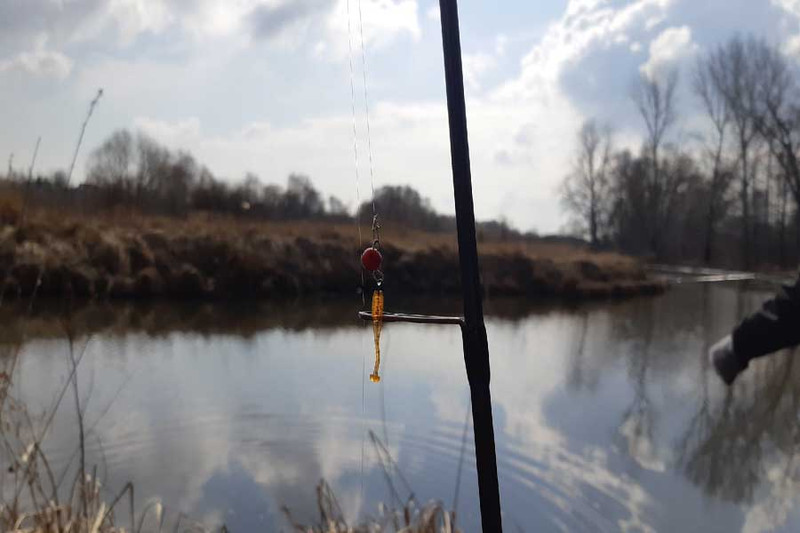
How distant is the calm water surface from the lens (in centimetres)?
276

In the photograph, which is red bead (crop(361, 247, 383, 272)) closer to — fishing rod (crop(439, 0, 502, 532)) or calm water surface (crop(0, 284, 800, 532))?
fishing rod (crop(439, 0, 502, 532))

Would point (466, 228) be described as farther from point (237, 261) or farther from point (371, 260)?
point (237, 261)

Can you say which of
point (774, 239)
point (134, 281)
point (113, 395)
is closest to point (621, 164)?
point (774, 239)

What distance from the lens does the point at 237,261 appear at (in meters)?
9.18

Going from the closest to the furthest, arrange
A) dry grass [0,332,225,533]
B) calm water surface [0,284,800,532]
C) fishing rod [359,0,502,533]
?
1. fishing rod [359,0,502,533]
2. dry grass [0,332,225,533]
3. calm water surface [0,284,800,532]

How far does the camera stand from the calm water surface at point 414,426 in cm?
276

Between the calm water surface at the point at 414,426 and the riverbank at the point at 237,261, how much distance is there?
1.74 m

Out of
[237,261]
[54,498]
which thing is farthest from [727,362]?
[237,261]

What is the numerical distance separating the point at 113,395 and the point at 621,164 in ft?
69.9

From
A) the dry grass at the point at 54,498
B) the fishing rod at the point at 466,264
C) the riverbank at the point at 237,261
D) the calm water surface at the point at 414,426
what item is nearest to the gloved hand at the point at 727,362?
the fishing rod at the point at 466,264

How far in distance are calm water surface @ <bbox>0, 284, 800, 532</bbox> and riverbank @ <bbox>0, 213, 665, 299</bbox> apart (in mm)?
1741

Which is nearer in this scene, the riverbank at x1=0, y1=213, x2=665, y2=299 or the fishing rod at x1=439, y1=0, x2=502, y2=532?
the fishing rod at x1=439, y1=0, x2=502, y2=532

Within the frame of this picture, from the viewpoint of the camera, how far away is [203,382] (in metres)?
4.25

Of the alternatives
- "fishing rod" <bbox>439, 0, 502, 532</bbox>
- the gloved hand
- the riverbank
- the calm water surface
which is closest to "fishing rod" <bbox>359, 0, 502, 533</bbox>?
"fishing rod" <bbox>439, 0, 502, 532</bbox>
